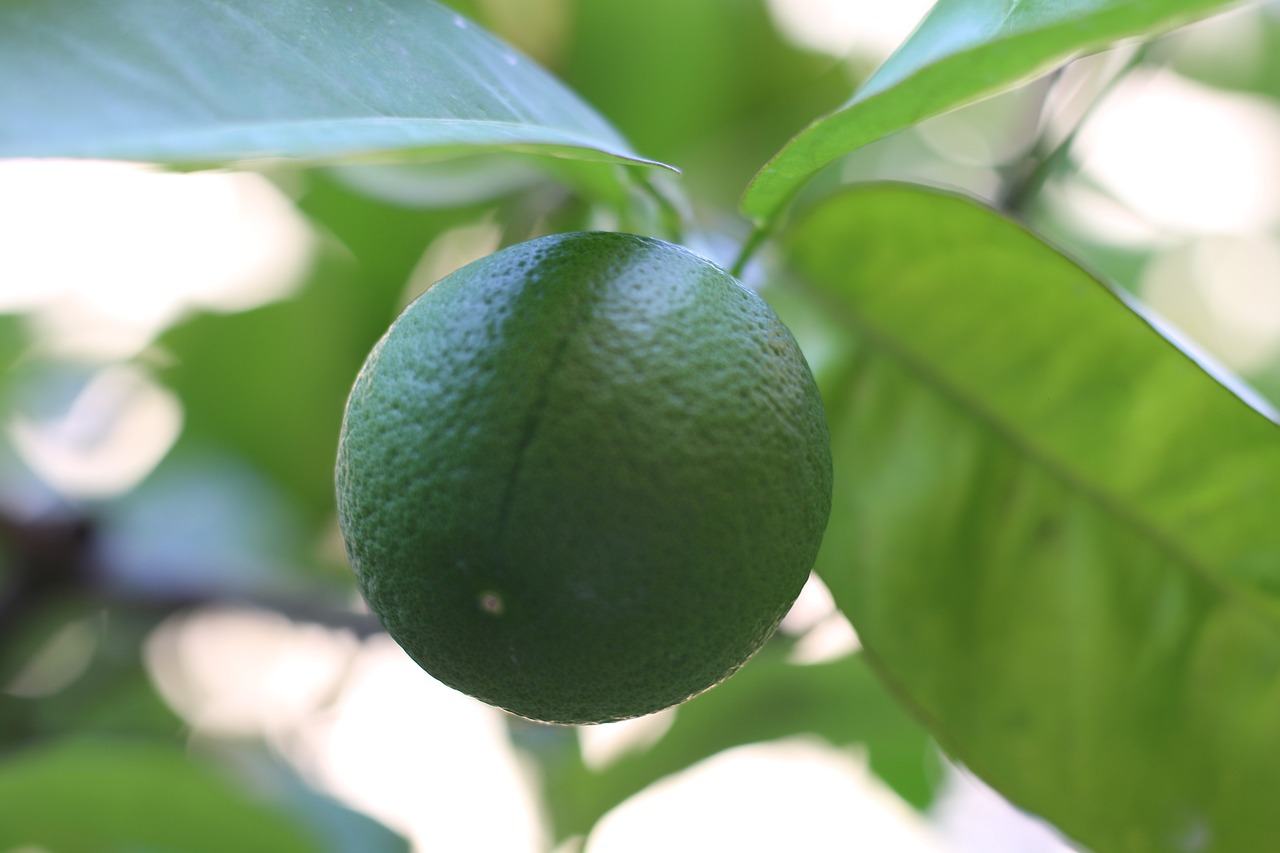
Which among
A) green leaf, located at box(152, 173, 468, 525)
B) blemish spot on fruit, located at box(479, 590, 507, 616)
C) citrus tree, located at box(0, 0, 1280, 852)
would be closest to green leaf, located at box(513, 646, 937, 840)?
citrus tree, located at box(0, 0, 1280, 852)

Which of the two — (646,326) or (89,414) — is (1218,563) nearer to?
(646,326)

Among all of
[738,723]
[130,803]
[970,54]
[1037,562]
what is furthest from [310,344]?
[970,54]

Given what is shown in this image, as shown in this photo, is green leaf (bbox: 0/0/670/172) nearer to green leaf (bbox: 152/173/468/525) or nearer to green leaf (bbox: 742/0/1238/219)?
green leaf (bbox: 742/0/1238/219)

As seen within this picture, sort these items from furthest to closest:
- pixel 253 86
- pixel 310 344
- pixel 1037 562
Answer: pixel 310 344
pixel 1037 562
pixel 253 86

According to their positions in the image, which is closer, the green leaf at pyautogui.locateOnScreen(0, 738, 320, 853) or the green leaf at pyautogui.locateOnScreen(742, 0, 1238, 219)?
the green leaf at pyautogui.locateOnScreen(742, 0, 1238, 219)

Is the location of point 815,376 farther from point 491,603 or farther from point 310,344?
point 310,344

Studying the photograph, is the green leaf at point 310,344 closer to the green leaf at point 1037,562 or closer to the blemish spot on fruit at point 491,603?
the green leaf at point 1037,562
